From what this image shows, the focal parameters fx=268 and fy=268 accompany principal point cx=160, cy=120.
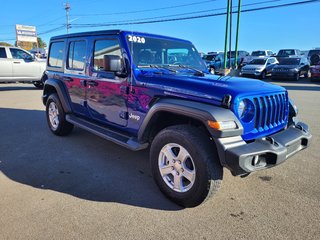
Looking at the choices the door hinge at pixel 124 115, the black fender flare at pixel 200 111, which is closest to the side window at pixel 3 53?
the door hinge at pixel 124 115

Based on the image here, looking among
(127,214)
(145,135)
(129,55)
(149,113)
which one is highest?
(129,55)

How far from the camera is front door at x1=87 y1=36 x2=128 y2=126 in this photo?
3.78m

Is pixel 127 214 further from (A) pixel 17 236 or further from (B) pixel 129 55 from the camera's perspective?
(B) pixel 129 55

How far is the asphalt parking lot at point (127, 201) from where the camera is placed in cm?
256

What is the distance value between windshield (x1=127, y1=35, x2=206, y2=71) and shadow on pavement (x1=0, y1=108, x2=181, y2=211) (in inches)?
61.8

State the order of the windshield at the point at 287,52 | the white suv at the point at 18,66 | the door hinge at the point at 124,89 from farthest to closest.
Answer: the windshield at the point at 287,52, the white suv at the point at 18,66, the door hinge at the point at 124,89

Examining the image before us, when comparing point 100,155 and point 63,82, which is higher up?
point 63,82

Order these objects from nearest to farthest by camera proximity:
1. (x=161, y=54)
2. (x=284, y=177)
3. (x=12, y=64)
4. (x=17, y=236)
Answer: (x=17, y=236), (x=284, y=177), (x=161, y=54), (x=12, y=64)

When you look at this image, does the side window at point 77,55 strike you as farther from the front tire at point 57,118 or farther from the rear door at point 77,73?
the front tire at point 57,118

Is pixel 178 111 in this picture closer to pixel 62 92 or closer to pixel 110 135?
pixel 110 135

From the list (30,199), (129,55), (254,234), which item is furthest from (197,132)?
(30,199)

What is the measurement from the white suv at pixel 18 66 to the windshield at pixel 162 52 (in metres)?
9.99

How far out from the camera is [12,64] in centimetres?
1230

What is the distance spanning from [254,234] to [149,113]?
168 centimetres
